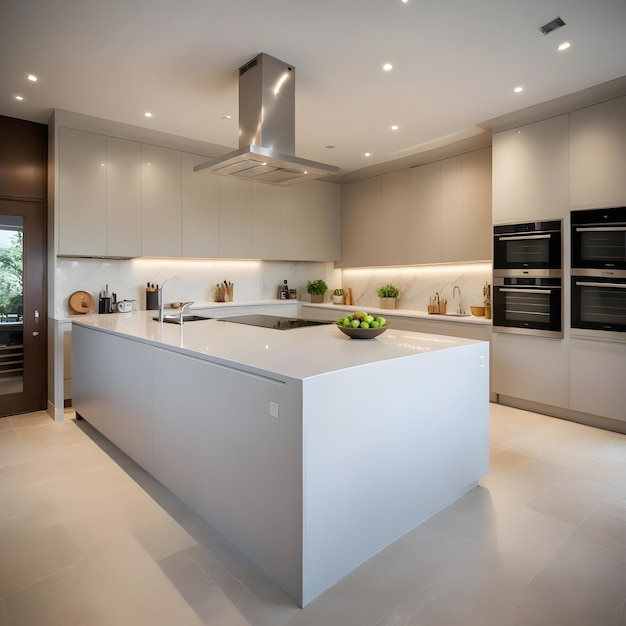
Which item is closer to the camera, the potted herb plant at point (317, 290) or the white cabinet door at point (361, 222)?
the white cabinet door at point (361, 222)

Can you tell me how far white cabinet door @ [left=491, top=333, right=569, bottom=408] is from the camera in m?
3.74

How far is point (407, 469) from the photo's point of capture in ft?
6.79

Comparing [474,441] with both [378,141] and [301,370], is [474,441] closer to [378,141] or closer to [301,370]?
[301,370]

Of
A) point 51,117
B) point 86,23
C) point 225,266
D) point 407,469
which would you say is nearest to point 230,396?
point 407,469

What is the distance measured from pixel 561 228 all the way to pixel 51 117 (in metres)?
4.44

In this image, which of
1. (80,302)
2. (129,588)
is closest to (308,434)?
(129,588)

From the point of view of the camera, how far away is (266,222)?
5.52 meters

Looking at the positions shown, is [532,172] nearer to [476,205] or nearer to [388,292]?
[476,205]

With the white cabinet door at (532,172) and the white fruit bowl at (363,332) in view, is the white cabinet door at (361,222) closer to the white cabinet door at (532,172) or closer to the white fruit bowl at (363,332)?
the white cabinet door at (532,172)

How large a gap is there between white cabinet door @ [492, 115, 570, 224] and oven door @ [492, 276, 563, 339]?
22.1 inches

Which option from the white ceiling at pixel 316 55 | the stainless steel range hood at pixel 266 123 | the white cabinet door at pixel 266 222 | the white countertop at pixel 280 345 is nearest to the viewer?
the white countertop at pixel 280 345

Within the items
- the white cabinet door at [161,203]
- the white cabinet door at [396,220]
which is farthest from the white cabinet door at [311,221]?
the white cabinet door at [161,203]

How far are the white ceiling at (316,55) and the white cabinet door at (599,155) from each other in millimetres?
274

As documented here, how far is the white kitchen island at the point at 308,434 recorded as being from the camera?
1.67m
